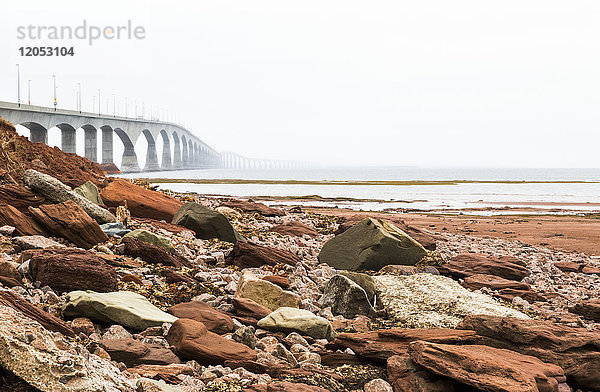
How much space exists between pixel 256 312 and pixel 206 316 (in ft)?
2.51

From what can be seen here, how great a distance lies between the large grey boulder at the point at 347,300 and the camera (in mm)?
6984

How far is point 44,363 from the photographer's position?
297 cm

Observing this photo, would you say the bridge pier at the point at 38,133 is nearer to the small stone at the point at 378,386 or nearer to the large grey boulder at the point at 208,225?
the large grey boulder at the point at 208,225

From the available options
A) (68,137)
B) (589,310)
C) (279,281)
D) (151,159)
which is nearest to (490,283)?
(589,310)

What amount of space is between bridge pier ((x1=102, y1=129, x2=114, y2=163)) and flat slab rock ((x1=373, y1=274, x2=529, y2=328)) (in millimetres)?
89766

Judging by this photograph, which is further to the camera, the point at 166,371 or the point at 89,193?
the point at 89,193

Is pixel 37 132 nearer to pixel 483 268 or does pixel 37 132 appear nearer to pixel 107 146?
pixel 107 146

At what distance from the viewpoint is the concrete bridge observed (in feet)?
204

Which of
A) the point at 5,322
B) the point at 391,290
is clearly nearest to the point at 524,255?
the point at 391,290

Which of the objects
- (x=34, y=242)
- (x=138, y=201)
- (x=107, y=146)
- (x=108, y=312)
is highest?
(x=107, y=146)

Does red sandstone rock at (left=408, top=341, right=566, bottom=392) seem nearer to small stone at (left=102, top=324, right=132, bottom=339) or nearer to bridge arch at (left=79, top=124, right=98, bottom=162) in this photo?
small stone at (left=102, top=324, right=132, bottom=339)

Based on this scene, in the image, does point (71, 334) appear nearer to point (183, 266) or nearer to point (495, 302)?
point (183, 266)

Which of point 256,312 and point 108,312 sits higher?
point 108,312

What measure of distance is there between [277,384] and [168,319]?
186 cm
